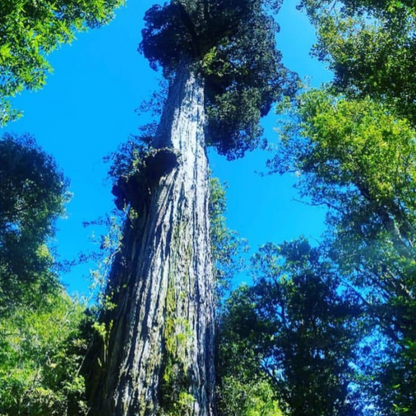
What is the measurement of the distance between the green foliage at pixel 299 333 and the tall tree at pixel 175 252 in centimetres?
323

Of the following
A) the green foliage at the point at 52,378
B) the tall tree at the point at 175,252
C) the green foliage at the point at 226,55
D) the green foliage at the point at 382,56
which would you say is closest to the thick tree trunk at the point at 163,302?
the tall tree at the point at 175,252

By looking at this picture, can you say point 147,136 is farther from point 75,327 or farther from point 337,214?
point 75,327

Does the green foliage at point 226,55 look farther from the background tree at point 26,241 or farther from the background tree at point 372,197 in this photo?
the background tree at point 26,241

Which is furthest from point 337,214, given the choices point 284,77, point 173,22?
point 173,22

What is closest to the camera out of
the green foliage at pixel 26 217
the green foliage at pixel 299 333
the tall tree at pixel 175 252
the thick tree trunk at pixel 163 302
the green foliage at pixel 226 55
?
the thick tree trunk at pixel 163 302

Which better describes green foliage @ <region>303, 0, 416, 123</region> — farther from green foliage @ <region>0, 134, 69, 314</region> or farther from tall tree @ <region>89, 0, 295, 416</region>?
green foliage @ <region>0, 134, 69, 314</region>

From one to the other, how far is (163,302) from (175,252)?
34.5 inches

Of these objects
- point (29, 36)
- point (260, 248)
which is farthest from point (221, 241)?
point (29, 36)

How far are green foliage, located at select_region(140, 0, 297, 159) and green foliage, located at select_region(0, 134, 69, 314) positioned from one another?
5.24 meters

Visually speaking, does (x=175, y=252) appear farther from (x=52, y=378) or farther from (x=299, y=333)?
(x=299, y=333)

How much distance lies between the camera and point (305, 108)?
43.7 ft

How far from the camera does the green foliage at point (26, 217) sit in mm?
10578

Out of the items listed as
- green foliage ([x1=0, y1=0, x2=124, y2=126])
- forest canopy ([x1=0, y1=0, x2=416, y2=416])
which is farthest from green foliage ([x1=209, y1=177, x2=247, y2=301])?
green foliage ([x1=0, y1=0, x2=124, y2=126])

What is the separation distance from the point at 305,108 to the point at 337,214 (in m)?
4.04
